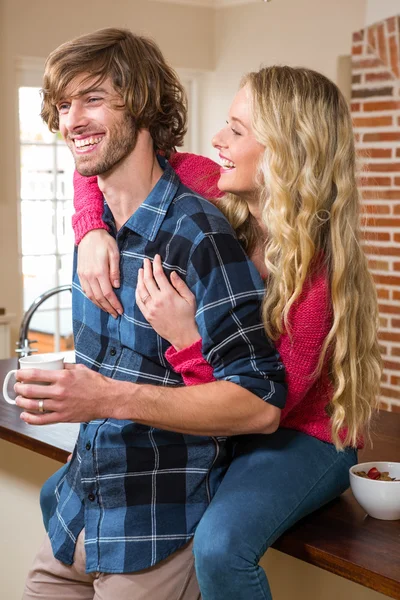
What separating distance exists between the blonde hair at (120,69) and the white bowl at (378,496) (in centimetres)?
79

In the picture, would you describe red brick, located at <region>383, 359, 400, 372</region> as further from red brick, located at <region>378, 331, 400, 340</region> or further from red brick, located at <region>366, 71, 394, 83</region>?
red brick, located at <region>366, 71, 394, 83</region>

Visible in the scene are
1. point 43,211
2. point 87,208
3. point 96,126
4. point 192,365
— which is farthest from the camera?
point 43,211

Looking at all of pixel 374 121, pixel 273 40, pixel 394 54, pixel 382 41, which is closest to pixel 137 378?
pixel 374 121

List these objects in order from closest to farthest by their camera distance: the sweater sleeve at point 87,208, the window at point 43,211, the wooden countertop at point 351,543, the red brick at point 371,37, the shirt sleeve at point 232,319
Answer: the wooden countertop at point 351,543
the shirt sleeve at point 232,319
the sweater sleeve at point 87,208
the red brick at point 371,37
the window at point 43,211

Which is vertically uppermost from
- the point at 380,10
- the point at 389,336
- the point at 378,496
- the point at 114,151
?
the point at 380,10

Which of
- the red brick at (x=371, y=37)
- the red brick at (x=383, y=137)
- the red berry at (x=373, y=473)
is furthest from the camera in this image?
the red brick at (x=371, y=37)

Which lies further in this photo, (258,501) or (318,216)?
(318,216)

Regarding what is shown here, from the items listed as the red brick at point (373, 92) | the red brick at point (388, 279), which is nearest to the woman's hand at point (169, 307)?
the red brick at point (388, 279)

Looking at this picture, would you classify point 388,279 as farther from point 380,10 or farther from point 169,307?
point 169,307

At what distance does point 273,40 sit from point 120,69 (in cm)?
412

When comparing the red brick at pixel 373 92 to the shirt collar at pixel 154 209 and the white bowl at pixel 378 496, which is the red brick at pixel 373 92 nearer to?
the shirt collar at pixel 154 209

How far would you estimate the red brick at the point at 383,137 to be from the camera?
4199mm

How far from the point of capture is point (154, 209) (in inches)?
62.4

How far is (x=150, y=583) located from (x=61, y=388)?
1.32ft
